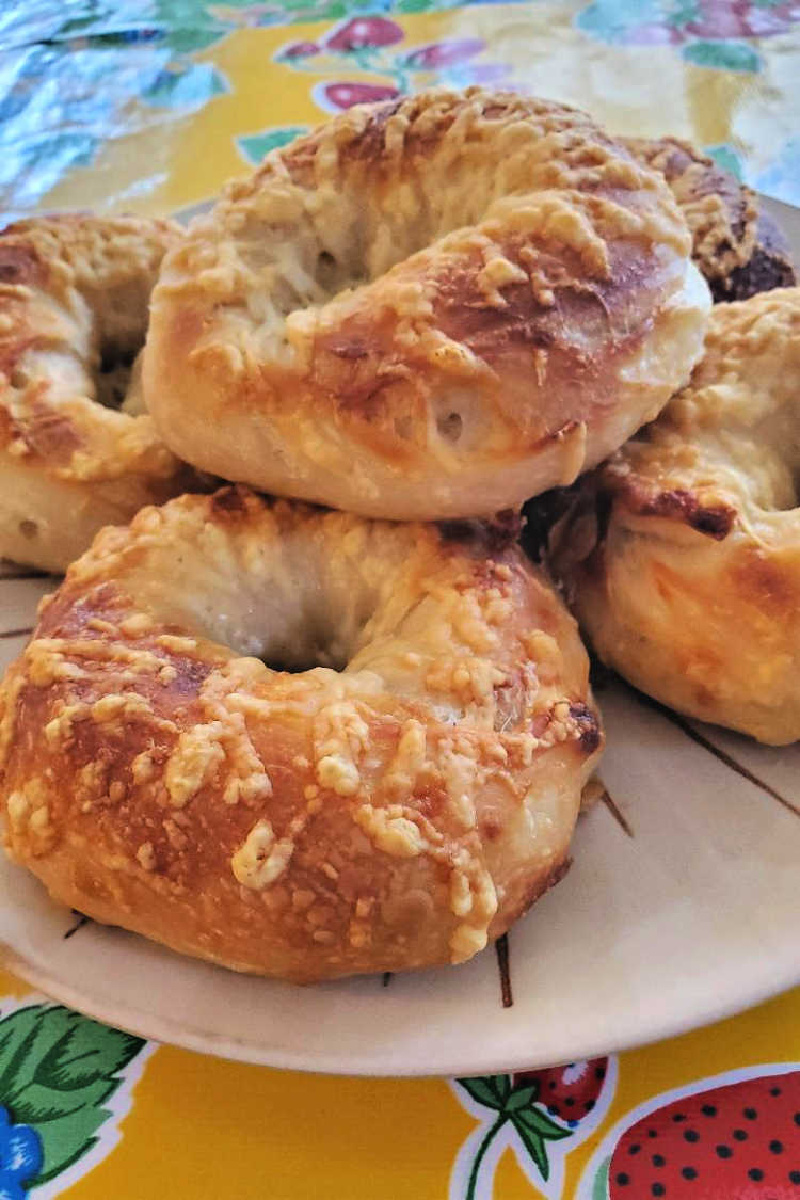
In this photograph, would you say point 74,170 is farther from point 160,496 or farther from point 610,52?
point 160,496

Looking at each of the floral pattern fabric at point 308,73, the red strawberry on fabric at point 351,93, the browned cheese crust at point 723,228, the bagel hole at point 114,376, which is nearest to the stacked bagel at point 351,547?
the bagel hole at point 114,376

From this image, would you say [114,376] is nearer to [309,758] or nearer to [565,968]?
[309,758]

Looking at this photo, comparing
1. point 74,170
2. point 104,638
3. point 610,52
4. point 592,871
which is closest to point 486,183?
point 104,638

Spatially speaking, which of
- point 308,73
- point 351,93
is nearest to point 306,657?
point 351,93

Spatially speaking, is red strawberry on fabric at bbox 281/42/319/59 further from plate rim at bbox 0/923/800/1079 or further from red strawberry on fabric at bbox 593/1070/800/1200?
red strawberry on fabric at bbox 593/1070/800/1200

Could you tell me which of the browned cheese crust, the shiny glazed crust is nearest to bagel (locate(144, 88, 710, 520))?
the shiny glazed crust

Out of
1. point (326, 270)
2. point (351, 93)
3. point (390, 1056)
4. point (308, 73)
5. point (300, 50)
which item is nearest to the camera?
point (390, 1056)

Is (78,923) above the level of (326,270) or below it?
below
